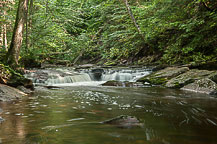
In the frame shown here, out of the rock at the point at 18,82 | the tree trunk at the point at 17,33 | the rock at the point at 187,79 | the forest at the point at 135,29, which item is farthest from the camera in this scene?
the forest at the point at 135,29

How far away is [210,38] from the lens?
32.2 feet

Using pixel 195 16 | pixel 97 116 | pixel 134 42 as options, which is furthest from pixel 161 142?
pixel 134 42

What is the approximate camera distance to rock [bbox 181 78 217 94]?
6.28m

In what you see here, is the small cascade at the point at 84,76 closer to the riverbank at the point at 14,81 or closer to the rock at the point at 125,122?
the riverbank at the point at 14,81

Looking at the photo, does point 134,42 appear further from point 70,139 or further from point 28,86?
point 70,139

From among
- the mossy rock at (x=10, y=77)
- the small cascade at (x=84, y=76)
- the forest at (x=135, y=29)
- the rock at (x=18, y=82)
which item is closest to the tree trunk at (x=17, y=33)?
the forest at (x=135, y=29)

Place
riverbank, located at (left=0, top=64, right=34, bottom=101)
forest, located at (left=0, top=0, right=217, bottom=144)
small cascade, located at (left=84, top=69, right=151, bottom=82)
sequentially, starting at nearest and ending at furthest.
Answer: forest, located at (left=0, top=0, right=217, bottom=144) < riverbank, located at (left=0, top=64, right=34, bottom=101) < small cascade, located at (left=84, top=69, right=151, bottom=82)

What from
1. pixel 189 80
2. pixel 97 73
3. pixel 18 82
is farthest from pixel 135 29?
pixel 18 82

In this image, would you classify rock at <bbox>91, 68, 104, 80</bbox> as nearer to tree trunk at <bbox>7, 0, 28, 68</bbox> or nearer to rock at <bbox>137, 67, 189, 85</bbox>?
rock at <bbox>137, 67, 189, 85</bbox>

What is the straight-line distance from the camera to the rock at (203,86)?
20.6 ft

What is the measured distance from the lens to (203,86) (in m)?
6.69

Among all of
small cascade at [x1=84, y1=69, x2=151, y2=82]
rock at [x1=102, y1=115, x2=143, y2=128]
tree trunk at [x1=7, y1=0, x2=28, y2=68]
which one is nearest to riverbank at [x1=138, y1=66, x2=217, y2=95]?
small cascade at [x1=84, y1=69, x2=151, y2=82]

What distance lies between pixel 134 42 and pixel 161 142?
12.7 metres

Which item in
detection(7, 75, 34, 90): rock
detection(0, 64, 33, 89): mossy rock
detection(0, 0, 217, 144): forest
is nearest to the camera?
detection(0, 0, 217, 144): forest
